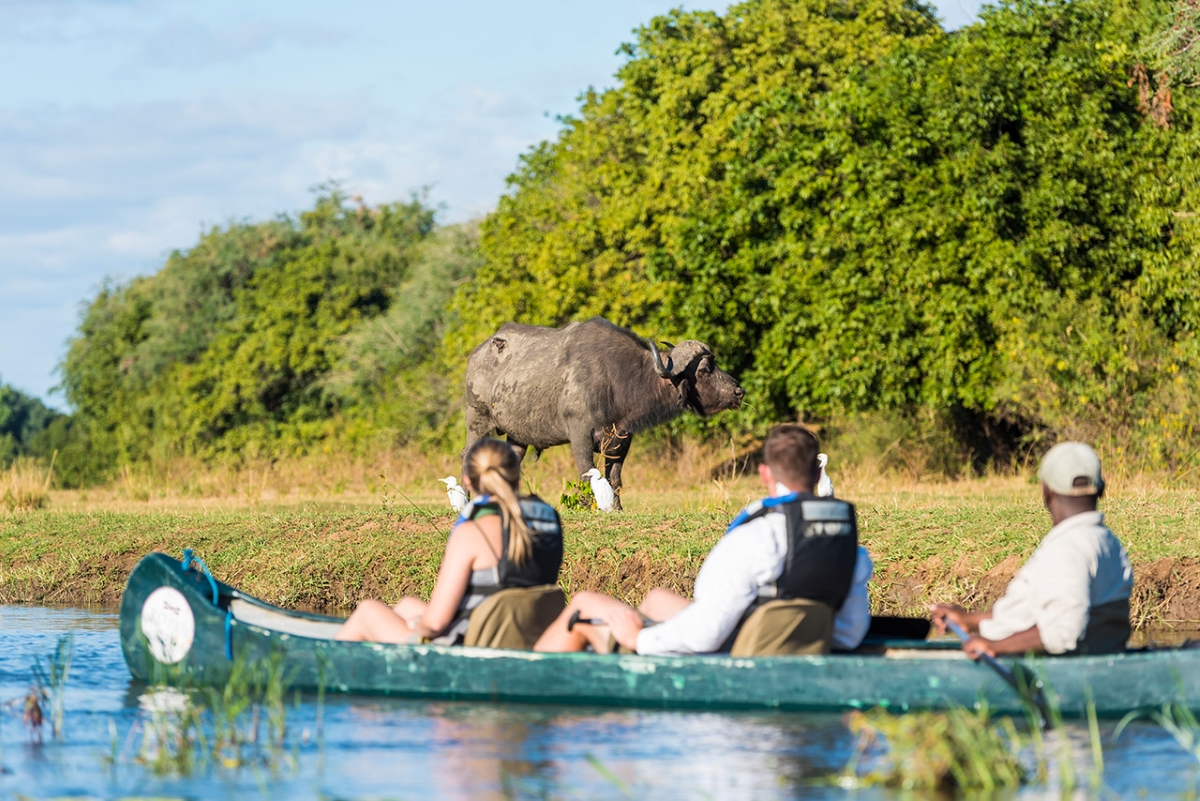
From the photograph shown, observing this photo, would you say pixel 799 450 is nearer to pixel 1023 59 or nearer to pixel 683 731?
pixel 683 731

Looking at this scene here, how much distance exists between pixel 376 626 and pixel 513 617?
95cm

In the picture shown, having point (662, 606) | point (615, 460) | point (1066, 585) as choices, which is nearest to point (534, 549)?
point (662, 606)

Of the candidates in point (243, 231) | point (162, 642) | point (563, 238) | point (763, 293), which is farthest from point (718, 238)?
point (243, 231)

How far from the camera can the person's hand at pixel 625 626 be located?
8.62 metres

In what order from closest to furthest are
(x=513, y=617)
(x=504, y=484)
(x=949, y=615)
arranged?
(x=949, y=615) → (x=504, y=484) → (x=513, y=617)

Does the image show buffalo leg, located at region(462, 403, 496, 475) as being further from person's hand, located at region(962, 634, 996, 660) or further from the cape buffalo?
person's hand, located at region(962, 634, 996, 660)

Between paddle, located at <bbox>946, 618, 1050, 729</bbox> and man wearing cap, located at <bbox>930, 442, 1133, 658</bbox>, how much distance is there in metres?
0.07

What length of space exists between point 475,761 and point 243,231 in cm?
3676

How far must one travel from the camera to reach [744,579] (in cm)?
805

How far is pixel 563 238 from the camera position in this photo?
28641 mm

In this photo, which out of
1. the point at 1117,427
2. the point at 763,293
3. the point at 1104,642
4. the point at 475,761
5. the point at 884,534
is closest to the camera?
the point at 475,761

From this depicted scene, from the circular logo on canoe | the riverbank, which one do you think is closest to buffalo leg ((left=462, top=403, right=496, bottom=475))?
the riverbank

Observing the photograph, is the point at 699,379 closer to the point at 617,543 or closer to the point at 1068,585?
the point at 617,543

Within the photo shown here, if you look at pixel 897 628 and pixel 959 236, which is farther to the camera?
pixel 959 236
